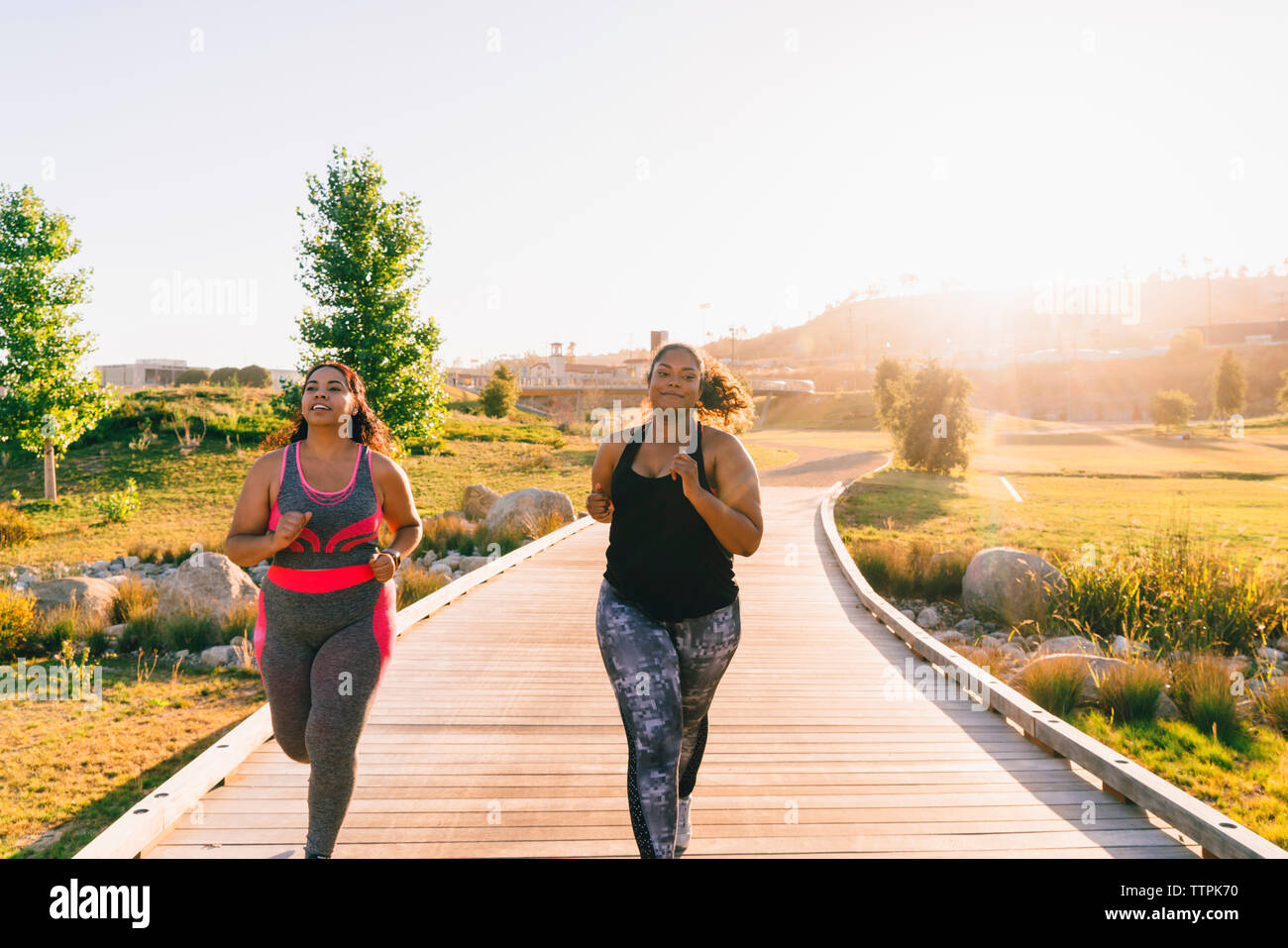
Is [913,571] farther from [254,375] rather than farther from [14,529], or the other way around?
[254,375]

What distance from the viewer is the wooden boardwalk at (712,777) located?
3.48 meters

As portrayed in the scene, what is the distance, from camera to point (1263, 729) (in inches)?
252

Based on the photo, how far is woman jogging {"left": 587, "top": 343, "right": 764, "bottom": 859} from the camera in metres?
2.75

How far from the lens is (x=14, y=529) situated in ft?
57.0

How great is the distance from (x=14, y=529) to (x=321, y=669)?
19.0 m

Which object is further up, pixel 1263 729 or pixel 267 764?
pixel 267 764

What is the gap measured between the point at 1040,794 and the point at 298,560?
3.63 m

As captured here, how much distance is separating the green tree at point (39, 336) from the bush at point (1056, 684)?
71.6 ft

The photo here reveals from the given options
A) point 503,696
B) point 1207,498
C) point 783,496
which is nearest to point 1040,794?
point 503,696

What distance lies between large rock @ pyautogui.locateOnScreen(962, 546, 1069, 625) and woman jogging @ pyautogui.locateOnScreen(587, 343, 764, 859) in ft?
28.4

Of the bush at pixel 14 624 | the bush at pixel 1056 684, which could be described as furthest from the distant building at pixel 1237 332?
the bush at pixel 14 624

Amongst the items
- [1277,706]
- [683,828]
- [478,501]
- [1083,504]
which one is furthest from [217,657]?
[1083,504]
